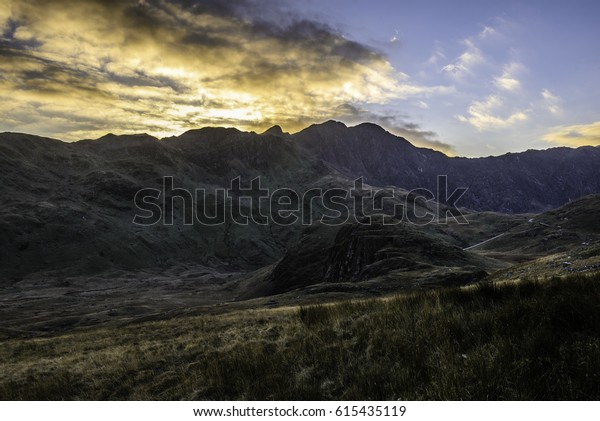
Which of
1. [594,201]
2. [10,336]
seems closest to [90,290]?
[10,336]

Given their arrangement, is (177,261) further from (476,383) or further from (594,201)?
(476,383)

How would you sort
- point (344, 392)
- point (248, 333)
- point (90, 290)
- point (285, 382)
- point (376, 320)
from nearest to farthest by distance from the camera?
point (344, 392) < point (285, 382) < point (376, 320) < point (248, 333) < point (90, 290)

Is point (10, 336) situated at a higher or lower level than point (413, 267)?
lower

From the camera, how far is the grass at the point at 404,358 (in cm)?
670

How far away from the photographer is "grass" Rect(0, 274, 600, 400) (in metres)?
6.70

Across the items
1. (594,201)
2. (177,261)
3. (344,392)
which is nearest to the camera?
(344,392)

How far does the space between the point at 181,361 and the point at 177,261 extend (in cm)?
19659

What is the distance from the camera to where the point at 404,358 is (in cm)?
823

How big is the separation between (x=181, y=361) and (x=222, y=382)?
14.9ft

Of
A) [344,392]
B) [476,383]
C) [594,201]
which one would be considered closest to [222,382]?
[344,392]

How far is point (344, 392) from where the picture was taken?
25.5 feet

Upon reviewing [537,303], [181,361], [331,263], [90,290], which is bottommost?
[90,290]

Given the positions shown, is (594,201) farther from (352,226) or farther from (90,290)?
(90,290)

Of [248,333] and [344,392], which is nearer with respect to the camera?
[344,392]
